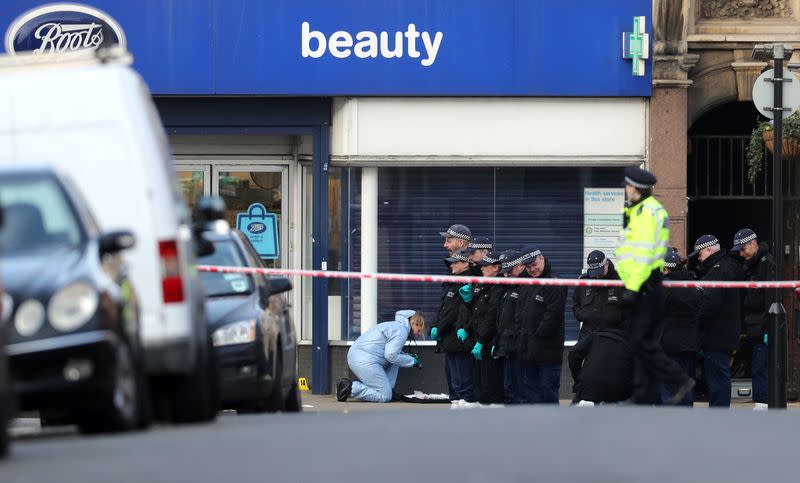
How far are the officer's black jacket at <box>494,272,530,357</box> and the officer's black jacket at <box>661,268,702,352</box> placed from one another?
1390 mm

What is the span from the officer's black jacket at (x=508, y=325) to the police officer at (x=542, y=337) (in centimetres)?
9

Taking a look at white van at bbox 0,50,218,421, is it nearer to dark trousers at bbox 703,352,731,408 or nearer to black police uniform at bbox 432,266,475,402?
dark trousers at bbox 703,352,731,408

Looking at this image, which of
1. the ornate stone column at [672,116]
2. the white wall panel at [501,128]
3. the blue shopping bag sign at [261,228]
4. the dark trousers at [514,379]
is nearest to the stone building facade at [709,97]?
the ornate stone column at [672,116]

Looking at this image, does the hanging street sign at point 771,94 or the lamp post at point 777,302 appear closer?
the lamp post at point 777,302

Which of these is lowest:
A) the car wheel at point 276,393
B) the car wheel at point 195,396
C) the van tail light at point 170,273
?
the car wheel at point 276,393

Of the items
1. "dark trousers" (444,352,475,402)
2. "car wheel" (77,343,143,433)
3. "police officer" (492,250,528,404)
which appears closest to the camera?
"car wheel" (77,343,143,433)

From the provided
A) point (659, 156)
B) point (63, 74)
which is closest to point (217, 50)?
point (659, 156)

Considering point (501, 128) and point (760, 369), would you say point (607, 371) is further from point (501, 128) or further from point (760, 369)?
point (501, 128)

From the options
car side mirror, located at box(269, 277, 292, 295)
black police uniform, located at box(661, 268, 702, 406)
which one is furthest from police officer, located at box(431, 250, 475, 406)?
car side mirror, located at box(269, 277, 292, 295)

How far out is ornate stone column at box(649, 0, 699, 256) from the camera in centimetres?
2131

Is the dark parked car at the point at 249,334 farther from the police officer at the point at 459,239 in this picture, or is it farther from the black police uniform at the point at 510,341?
the police officer at the point at 459,239

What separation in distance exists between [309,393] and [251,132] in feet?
10.2

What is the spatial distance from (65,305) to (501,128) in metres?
13.2

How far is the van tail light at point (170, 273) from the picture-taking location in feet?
31.8
